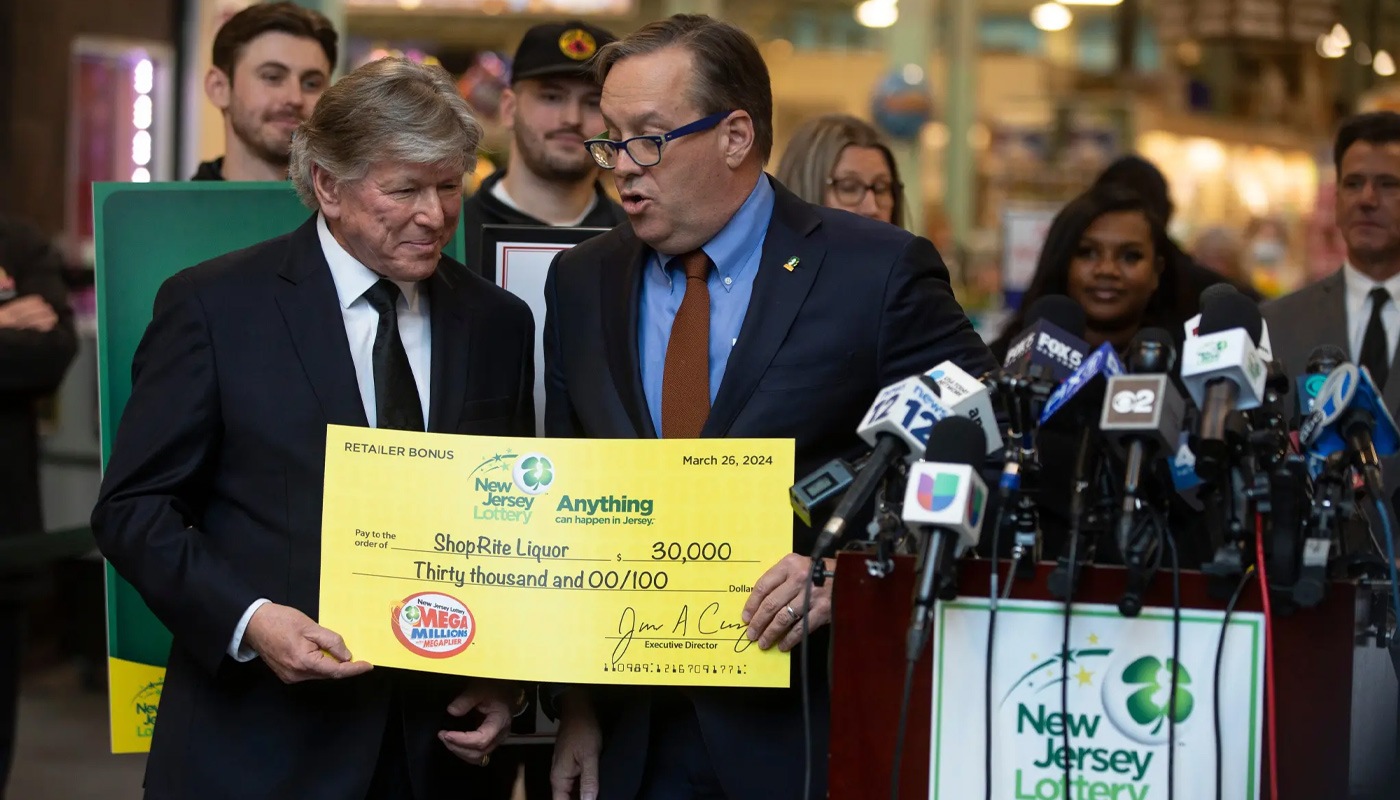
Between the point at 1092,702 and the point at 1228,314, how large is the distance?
520 millimetres

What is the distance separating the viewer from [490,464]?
2490 mm

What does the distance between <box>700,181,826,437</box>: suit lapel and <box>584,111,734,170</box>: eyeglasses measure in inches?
8.3

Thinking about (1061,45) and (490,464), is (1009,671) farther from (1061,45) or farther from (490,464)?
(1061,45)

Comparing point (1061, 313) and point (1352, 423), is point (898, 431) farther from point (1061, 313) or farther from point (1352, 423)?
point (1352, 423)

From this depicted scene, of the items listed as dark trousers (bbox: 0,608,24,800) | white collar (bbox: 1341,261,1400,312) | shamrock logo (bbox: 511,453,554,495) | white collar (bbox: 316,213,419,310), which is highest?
white collar (bbox: 1341,261,1400,312)

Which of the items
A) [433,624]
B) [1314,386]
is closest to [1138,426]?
[1314,386]

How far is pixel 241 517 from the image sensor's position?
8.51ft

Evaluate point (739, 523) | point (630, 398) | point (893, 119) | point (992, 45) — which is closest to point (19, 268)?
point (630, 398)

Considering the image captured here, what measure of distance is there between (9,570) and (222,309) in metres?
2.16

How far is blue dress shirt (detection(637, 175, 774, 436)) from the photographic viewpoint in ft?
8.87

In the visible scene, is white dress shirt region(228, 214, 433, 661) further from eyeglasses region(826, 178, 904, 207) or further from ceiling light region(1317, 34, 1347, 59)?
ceiling light region(1317, 34, 1347, 59)

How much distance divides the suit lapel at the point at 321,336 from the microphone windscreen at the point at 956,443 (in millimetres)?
1021

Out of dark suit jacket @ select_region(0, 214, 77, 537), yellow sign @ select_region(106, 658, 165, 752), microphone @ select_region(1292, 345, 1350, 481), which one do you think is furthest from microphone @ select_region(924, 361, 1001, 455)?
dark suit jacket @ select_region(0, 214, 77, 537)

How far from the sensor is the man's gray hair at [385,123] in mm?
2586
